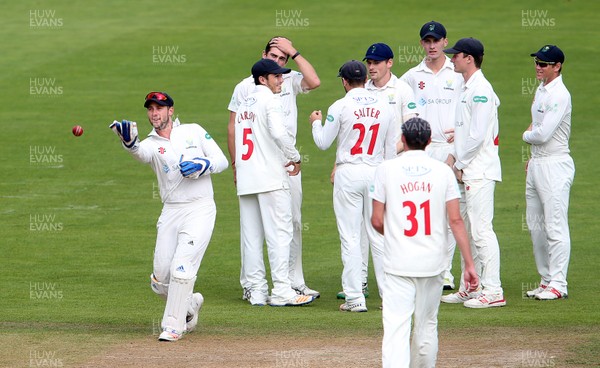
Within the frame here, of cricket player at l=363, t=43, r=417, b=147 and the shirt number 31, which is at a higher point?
cricket player at l=363, t=43, r=417, b=147

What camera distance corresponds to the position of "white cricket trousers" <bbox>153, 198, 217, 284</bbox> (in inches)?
430

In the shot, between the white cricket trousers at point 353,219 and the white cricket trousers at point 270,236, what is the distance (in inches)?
26.0

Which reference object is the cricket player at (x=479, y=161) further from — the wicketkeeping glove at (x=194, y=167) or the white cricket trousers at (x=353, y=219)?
the wicketkeeping glove at (x=194, y=167)

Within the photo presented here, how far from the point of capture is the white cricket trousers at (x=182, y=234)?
10.9 metres

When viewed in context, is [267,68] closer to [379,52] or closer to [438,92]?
[379,52]

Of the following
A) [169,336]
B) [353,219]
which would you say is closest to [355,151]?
[353,219]

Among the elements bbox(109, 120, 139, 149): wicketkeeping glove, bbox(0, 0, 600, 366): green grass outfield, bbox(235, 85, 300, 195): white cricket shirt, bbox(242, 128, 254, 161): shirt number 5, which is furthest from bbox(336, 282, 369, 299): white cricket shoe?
bbox(109, 120, 139, 149): wicketkeeping glove

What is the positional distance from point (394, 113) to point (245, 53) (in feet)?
53.9

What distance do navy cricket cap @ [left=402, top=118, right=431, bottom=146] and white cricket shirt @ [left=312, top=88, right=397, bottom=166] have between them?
3012 millimetres

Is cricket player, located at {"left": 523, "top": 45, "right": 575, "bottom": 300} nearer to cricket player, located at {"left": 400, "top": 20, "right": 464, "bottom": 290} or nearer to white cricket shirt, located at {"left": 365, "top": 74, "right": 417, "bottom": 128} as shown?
cricket player, located at {"left": 400, "top": 20, "right": 464, "bottom": 290}

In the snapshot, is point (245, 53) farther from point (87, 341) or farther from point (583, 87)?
point (87, 341)

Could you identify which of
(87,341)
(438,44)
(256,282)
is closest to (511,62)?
(438,44)

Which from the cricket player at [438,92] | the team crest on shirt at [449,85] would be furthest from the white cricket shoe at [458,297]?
the team crest on shirt at [449,85]

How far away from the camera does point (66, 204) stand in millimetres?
18359
